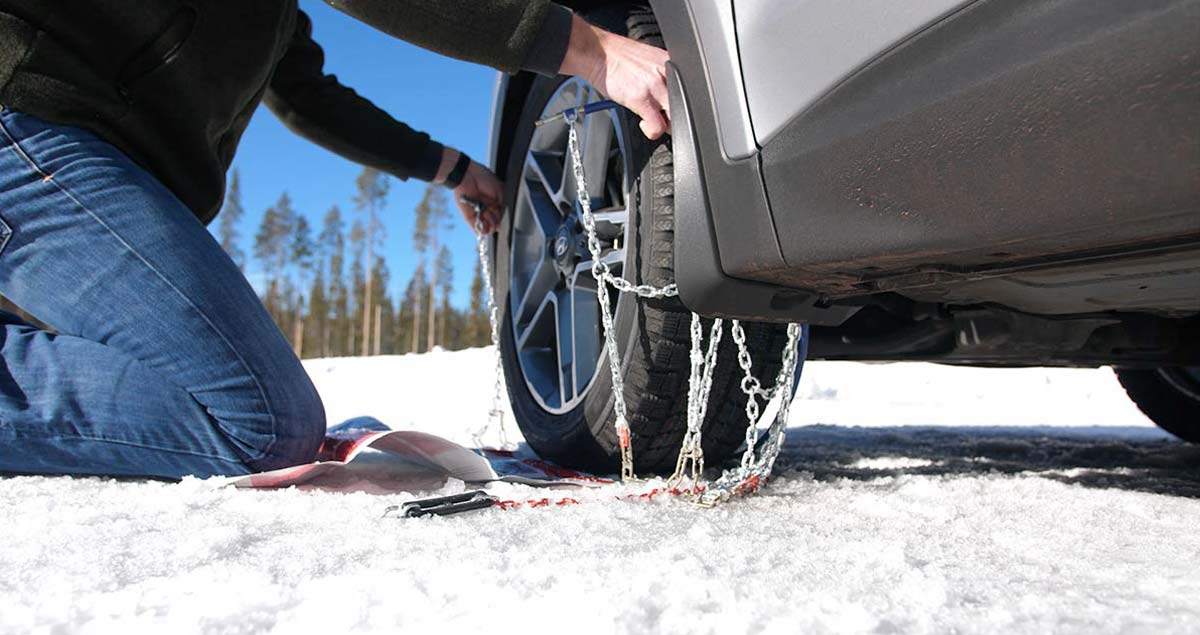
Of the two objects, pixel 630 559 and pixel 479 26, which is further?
pixel 479 26

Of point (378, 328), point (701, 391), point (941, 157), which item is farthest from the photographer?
point (378, 328)

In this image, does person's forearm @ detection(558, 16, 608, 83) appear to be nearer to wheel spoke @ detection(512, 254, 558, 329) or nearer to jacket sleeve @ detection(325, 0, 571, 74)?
jacket sleeve @ detection(325, 0, 571, 74)

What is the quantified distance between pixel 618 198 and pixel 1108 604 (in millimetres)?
1340

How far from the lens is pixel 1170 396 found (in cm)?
293

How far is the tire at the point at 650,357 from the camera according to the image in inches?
63.6

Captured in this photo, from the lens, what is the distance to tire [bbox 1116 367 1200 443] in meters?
2.86

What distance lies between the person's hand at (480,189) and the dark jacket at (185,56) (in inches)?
24.4

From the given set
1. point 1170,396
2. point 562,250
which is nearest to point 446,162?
point 562,250

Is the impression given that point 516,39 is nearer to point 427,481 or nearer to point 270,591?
point 427,481

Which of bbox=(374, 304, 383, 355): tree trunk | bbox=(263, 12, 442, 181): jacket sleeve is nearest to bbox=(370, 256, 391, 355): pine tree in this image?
bbox=(374, 304, 383, 355): tree trunk

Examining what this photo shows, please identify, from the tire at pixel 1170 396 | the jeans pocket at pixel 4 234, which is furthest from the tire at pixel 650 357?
the tire at pixel 1170 396

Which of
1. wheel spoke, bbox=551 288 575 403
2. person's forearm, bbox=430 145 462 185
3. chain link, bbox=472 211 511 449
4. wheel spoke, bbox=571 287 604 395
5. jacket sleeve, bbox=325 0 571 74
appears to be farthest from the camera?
person's forearm, bbox=430 145 462 185

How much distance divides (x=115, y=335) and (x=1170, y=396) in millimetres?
3327

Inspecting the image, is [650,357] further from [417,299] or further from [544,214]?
[417,299]
